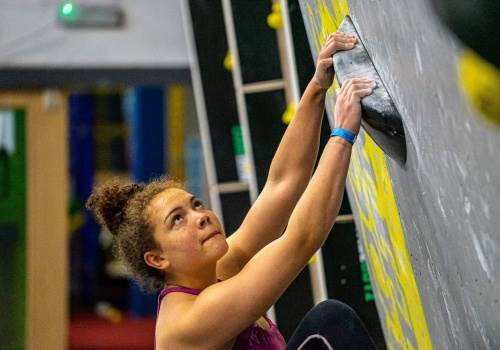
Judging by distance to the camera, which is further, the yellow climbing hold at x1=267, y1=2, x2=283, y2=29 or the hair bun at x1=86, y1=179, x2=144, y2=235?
the yellow climbing hold at x1=267, y1=2, x2=283, y2=29

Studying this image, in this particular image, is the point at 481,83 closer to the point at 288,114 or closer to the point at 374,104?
the point at 374,104

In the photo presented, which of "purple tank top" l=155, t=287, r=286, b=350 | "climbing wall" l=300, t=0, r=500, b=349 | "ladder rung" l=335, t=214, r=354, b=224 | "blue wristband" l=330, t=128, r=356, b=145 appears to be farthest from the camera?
"ladder rung" l=335, t=214, r=354, b=224

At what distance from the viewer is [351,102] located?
1.51 meters

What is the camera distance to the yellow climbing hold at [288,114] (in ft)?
10.6

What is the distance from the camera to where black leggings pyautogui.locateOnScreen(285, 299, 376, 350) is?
1.79 m

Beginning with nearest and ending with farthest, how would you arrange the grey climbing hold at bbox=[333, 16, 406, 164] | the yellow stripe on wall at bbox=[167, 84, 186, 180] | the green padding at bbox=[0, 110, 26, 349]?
the grey climbing hold at bbox=[333, 16, 406, 164]
the green padding at bbox=[0, 110, 26, 349]
the yellow stripe on wall at bbox=[167, 84, 186, 180]

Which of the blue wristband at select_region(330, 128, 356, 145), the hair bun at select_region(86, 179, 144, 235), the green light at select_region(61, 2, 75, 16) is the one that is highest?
the green light at select_region(61, 2, 75, 16)

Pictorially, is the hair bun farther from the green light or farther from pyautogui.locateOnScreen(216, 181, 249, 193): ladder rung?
the green light

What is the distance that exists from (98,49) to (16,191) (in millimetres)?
1239

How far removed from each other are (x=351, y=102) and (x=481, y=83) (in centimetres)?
60

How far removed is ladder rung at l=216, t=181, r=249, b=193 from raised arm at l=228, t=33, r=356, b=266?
1.79 meters

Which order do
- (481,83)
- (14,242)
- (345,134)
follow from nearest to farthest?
(481,83) → (345,134) → (14,242)

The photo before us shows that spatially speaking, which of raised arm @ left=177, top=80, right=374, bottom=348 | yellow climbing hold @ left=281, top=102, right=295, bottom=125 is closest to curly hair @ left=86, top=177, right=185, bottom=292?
raised arm @ left=177, top=80, right=374, bottom=348

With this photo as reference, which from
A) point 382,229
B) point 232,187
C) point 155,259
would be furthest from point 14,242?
point 382,229
